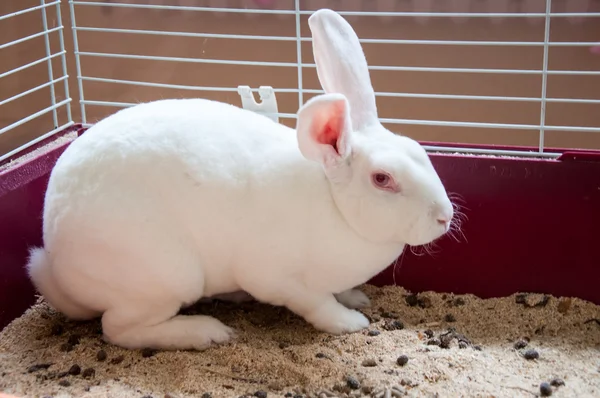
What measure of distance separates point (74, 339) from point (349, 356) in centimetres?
63

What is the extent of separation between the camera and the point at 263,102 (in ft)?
6.79

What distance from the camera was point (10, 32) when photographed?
Result: 8.38ft

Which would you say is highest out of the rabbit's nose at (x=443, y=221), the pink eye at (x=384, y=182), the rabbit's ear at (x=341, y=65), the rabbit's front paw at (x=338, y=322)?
the rabbit's ear at (x=341, y=65)

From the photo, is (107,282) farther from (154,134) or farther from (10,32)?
(10,32)

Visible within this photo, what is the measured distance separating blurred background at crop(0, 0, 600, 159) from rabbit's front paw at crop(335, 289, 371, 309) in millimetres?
866

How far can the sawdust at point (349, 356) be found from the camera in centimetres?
160

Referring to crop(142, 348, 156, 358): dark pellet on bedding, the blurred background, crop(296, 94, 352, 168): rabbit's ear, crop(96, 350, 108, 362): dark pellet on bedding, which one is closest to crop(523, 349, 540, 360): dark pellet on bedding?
crop(296, 94, 352, 168): rabbit's ear

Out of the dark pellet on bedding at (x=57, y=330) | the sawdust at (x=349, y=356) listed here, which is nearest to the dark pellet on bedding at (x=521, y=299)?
the sawdust at (x=349, y=356)

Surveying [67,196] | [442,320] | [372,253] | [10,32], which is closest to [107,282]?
[67,196]

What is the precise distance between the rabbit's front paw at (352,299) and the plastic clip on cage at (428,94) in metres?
0.13

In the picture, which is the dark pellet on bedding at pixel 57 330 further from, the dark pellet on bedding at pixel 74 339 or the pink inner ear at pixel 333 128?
the pink inner ear at pixel 333 128

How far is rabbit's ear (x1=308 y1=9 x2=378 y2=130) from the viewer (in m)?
1.75

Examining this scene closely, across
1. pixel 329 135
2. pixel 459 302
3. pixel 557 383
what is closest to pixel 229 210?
pixel 329 135

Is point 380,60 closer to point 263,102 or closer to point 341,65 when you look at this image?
point 263,102
